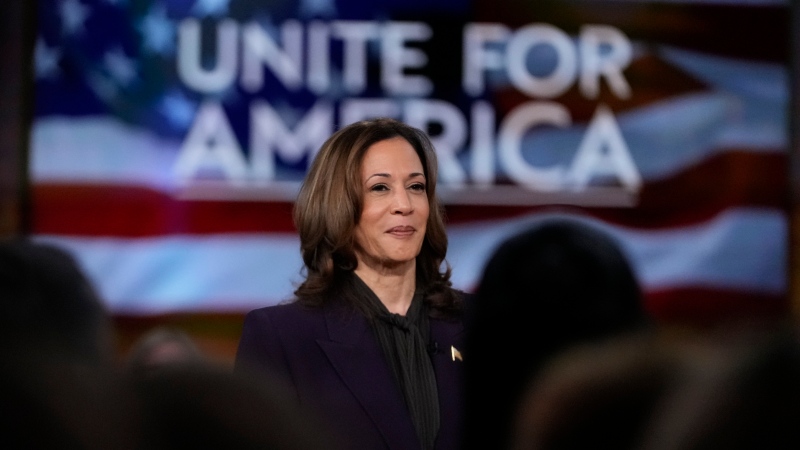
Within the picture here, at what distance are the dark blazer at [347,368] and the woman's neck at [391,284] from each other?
7 centimetres

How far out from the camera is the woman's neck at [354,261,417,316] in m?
1.99

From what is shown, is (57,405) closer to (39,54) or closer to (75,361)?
(75,361)

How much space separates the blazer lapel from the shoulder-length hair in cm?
8

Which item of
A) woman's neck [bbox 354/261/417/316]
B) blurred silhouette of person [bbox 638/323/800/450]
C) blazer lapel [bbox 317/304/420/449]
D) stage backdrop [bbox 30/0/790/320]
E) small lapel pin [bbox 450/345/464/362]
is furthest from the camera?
stage backdrop [bbox 30/0/790/320]

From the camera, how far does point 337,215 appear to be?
2.01m

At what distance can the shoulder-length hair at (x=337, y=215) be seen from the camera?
2000mm

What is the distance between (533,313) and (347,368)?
130cm

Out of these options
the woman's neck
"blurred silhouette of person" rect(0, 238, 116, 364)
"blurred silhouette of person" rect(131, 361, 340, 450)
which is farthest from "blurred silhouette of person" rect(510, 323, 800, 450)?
the woman's neck

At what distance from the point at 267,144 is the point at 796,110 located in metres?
1.82

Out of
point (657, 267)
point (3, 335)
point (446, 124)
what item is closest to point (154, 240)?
point (446, 124)

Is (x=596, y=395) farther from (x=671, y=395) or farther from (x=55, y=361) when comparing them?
(x=55, y=361)

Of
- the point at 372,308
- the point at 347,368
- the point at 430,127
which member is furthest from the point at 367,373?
the point at 430,127

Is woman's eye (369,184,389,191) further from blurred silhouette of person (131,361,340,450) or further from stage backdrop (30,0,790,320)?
blurred silhouette of person (131,361,340,450)

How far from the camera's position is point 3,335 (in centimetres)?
53
